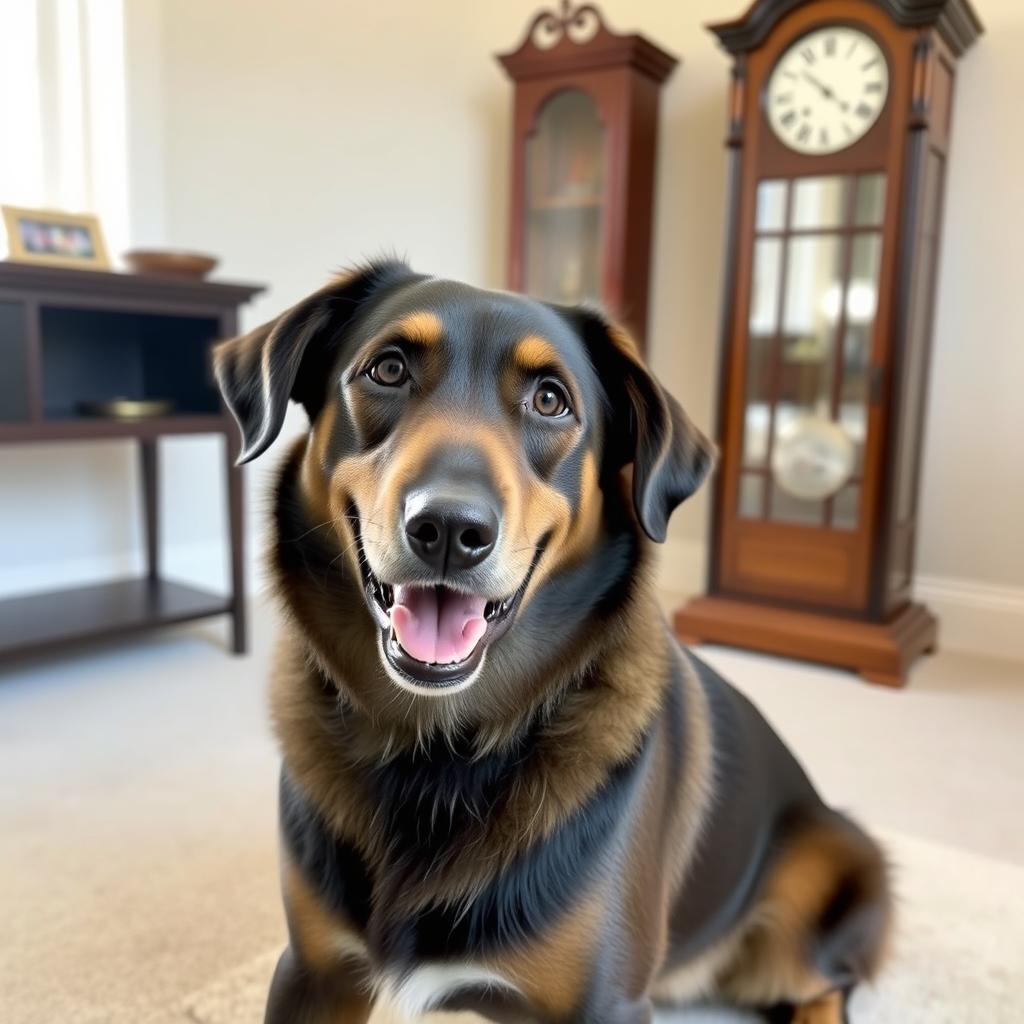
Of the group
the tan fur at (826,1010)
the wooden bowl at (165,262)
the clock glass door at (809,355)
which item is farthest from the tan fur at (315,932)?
the clock glass door at (809,355)

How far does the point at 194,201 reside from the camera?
3.20 metres

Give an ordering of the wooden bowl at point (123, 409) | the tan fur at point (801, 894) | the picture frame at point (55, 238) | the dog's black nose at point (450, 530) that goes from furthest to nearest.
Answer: the wooden bowl at point (123, 409) → the picture frame at point (55, 238) → the tan fur at point (801, 894) → the dog's black nose at point (450, 530)

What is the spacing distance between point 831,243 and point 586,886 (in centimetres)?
251

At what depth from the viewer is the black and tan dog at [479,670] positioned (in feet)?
3.10

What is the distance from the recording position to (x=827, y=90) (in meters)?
2.86

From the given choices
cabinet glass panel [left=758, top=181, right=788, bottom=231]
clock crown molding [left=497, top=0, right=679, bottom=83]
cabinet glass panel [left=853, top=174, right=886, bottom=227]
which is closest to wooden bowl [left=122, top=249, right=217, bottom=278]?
clock crown molding [left=497, top=0, right=679, bottom=83]

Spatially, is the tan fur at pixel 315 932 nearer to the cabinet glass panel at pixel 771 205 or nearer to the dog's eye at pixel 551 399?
the dog's eye at pixel 551 399

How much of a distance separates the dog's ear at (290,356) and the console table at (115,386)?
1.39m

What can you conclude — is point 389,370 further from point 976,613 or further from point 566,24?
point 566,24

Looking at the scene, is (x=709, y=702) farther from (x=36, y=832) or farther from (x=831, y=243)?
(x=831, y=243)

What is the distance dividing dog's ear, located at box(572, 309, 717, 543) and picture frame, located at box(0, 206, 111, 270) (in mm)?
1788

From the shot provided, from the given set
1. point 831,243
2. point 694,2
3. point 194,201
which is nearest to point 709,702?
point 831,243

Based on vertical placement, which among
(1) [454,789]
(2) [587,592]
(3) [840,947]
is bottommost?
(3) [840,947]

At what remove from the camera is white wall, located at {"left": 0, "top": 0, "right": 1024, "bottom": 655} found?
3.03 meters
